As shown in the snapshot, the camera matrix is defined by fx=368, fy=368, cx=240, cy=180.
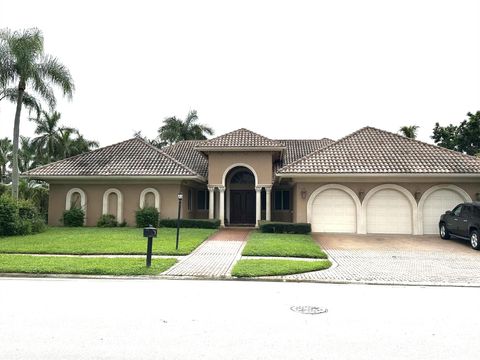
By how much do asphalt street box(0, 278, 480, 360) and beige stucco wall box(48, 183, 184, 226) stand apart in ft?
41.6

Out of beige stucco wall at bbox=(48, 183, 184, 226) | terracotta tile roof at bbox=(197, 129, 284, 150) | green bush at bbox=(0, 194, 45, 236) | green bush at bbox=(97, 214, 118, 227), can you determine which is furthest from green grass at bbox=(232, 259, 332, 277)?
green bush at bbox=(97, 214, 118, 227)

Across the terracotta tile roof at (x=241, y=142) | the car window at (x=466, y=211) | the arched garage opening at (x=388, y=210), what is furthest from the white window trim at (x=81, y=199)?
the car window at (x=466, y=211)

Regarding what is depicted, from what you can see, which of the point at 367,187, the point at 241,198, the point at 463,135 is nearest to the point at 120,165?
the point at 241,198

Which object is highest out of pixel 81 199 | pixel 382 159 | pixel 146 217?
pixel 382 159

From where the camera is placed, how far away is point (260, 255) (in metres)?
11.8

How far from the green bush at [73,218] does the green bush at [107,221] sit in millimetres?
1097

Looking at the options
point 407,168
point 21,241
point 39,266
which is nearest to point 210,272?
point 39,266

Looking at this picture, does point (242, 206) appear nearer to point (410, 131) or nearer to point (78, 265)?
point (78, 265)

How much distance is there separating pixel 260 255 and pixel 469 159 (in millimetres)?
13420

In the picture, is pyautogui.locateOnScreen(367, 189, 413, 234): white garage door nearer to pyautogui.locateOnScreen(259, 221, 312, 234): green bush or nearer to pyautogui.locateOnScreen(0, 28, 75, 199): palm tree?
pyautogui.locateOnScreen(259, 221, 312, 234): green bush

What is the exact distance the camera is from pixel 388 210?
1858 centimetres

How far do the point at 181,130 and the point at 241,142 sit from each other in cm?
2148

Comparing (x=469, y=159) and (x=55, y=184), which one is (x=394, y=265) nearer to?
(x=469, y=159)

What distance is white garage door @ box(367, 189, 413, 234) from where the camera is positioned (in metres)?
18.5
